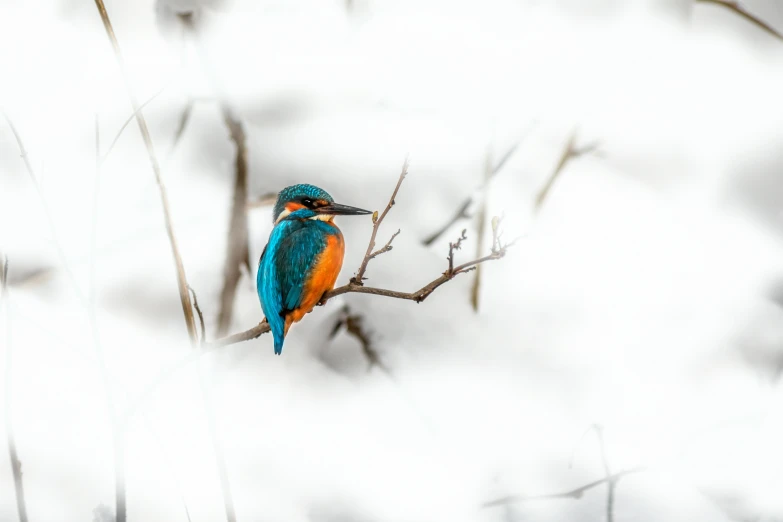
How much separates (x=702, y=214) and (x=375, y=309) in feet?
2.04

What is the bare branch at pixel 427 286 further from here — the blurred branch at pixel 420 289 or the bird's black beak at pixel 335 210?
the bird's black beak at pixel 335 210

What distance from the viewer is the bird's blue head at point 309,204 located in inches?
29.1

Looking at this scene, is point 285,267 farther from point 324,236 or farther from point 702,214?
point 702,214

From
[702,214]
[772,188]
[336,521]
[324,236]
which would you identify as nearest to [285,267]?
[324,236]

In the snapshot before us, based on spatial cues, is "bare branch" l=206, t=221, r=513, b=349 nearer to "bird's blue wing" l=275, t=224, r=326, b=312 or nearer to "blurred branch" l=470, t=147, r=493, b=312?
"bird's blue wing" l=275, t=224, r=326, b=312

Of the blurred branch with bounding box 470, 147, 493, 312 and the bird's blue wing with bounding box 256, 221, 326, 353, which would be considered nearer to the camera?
the bird's blue wing with bounding box 256, 221, 326, 353

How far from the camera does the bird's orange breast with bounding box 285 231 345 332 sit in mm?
714

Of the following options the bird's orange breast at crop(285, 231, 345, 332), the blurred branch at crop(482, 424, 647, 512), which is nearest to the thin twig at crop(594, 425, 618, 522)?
the blurred branch at crop(482, 424, 647, 512)

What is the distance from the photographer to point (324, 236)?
0.75m

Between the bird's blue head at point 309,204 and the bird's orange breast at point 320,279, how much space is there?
0.11 feet

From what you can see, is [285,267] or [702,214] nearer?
[285,267]

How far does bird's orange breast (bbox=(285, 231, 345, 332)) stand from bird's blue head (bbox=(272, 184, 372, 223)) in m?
0.03

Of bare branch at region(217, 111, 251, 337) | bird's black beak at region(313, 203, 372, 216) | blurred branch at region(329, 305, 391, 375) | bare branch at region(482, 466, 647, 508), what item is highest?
bird's black beak at region(313, 203, 372, 216)

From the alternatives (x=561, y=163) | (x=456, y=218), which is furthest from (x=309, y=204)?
(x=561, y=163)
